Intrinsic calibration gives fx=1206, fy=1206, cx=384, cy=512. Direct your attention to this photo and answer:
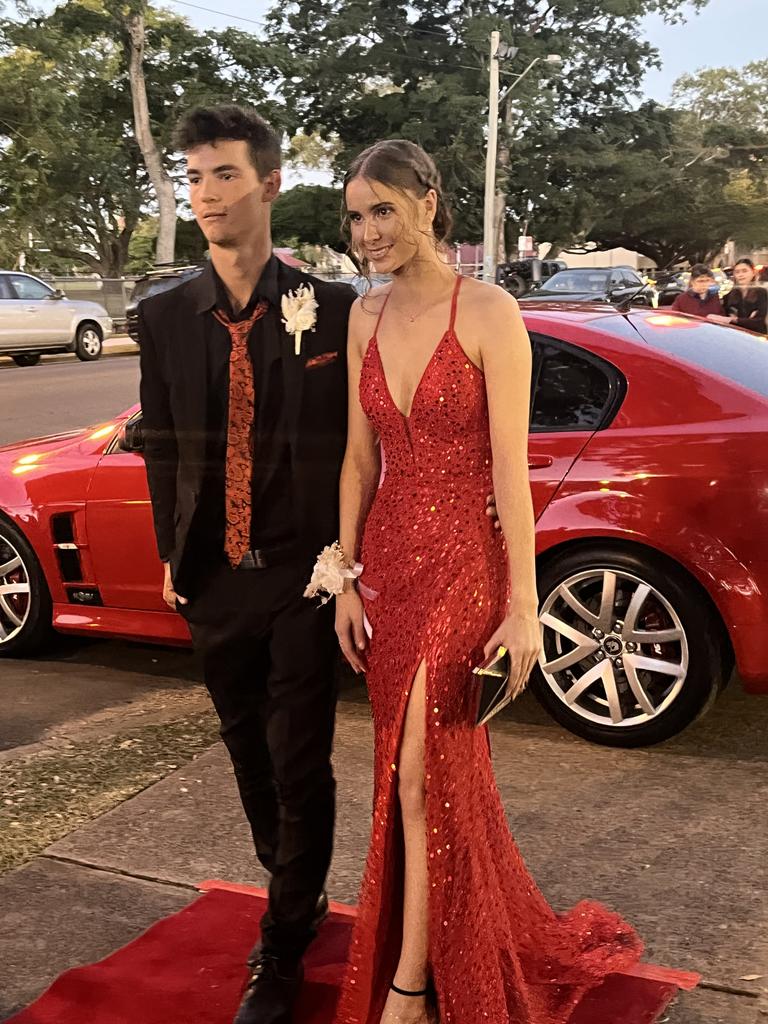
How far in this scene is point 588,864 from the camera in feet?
11.4

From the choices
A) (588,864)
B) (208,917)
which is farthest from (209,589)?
(588,864)

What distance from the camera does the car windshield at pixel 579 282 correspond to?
25828 millimetres

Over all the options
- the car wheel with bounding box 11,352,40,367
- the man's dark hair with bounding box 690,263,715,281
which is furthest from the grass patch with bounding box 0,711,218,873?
the car wheel with bounding box 11,352,40,367

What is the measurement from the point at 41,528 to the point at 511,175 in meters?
47.4

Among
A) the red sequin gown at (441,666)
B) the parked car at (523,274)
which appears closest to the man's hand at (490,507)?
the red sequin gown at (441,666)

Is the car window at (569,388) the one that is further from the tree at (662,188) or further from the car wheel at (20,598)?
the tree at (662,188)

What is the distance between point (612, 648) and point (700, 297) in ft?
23.3

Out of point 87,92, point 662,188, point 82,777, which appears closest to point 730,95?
point 662,188

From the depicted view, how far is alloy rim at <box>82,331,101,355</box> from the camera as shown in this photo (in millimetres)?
23172

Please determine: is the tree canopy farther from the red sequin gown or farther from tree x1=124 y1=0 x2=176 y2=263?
the red sequin gown

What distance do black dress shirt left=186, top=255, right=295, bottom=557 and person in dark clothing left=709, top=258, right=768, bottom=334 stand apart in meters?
8.35

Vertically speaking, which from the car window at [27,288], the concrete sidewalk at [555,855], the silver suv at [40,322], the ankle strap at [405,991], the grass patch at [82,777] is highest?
the car window at [27,288]

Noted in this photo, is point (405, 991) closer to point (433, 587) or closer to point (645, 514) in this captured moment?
point (433, 587)

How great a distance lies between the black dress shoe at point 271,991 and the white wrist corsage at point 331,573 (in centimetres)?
86
